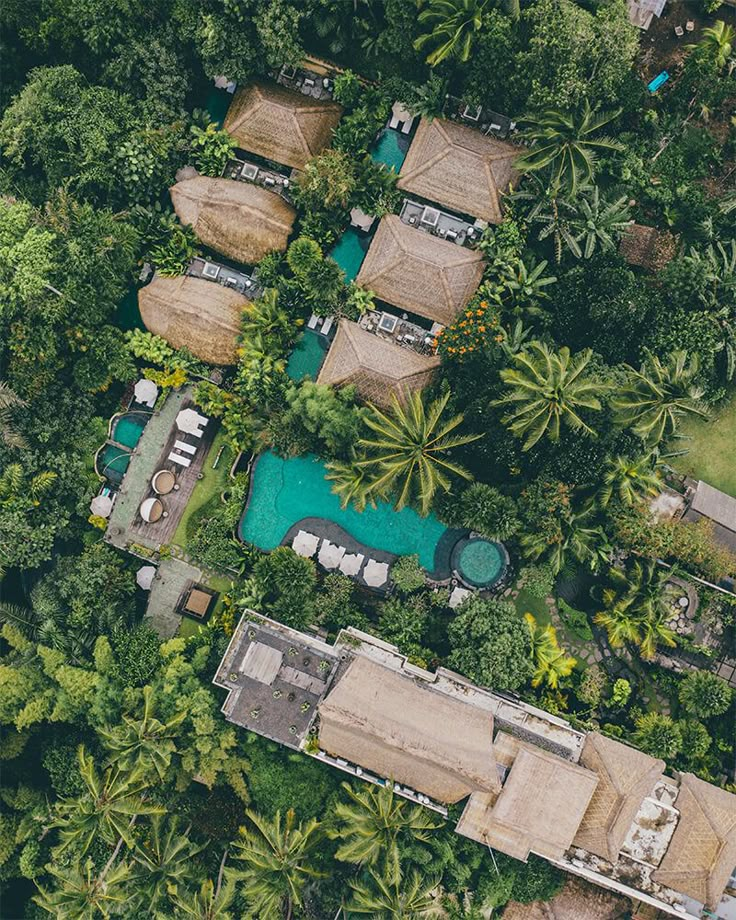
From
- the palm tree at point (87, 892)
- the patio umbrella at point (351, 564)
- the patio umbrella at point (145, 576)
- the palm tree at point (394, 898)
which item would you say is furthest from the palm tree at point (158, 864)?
the patio umbrella at point (351, 564)

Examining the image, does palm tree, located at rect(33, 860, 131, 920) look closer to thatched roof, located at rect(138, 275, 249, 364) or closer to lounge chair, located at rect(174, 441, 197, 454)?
lounge chair, located at rect(174, 441, 197, 454)

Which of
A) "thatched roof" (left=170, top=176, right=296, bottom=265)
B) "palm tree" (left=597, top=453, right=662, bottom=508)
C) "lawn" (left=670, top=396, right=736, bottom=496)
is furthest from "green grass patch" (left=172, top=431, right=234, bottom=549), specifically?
"lawn" (left=670, top=396, right=736, bottom=496)

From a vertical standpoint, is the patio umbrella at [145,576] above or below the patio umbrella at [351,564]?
below

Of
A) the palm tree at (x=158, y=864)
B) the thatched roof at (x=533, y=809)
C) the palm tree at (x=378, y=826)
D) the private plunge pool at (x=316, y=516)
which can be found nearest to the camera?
the palm tree at (x=378, y=826)

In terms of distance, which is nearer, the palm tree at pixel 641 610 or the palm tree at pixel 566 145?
the palm tree at pixel 566 145

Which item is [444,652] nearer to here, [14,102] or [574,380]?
[574,380]

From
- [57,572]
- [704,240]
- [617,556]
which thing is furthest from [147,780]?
[704,240]

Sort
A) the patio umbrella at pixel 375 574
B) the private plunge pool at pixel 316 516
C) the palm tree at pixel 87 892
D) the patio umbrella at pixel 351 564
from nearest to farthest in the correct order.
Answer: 1. the palm tree at pixel 87 892
2. the patio umbrella at pixel 375 574
3. the patio umbrella at pixel 351 564
4. the private plunge pool at pixel 316 516

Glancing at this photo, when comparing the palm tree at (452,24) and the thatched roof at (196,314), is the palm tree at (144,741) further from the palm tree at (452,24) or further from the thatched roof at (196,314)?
the palm tree at (452,24)

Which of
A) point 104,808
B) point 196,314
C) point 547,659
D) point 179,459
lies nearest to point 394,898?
point 547,659
